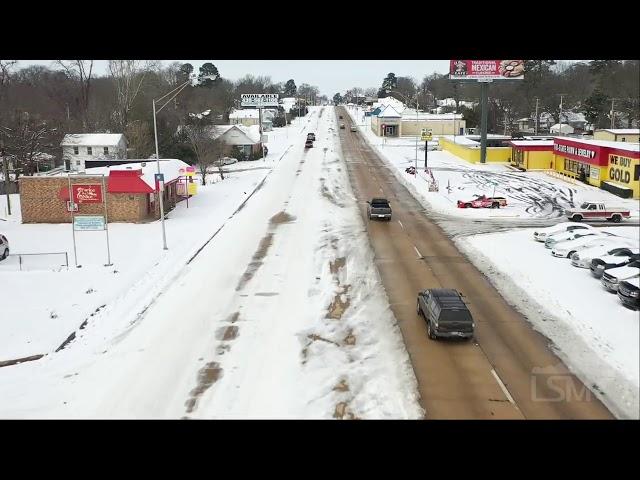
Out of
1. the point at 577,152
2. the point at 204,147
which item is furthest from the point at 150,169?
the point at 577,152

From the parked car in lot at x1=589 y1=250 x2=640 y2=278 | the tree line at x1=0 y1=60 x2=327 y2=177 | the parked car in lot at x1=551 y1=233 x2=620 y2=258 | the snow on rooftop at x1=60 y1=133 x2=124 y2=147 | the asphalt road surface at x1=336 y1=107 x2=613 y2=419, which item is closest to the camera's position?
the parked car in lot at x1=589 y1=250 x2=640 y2=278

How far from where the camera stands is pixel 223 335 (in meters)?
17.3

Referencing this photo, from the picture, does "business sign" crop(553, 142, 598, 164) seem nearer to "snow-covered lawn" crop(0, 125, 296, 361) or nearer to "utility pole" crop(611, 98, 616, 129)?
"utility pole" crop(611, 98, 616, 129)

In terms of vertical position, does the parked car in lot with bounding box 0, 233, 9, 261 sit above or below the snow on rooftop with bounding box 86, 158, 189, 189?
below

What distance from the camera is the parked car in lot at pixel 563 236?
1652 cm

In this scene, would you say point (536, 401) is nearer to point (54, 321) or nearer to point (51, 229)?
point (54, 321)

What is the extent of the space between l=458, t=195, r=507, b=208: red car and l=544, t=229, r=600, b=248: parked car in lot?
484 inches

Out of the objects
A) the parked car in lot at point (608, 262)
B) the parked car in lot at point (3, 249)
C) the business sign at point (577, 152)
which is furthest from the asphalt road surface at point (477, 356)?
the parked car in lot at point (3, 249)

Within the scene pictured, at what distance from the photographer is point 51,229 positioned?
34.3m

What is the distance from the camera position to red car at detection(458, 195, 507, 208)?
3292 cm

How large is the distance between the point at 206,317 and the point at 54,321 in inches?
195

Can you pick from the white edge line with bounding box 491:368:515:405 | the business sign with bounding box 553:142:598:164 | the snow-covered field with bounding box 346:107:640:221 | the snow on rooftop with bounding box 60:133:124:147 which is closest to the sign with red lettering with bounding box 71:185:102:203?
the snow-covered field with bounding box 346:107:640:221

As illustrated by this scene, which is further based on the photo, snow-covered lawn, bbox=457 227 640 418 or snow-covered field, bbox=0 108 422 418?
snow-covered field, bbox=0 108 422 418

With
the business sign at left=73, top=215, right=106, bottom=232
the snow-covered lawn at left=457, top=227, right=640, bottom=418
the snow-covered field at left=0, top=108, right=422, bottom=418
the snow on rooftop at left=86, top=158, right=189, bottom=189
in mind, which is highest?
the snow on rooftop at left=86, top=158, right=189, bottom=189
